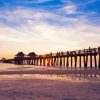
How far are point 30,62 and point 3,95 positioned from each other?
68706 millimetres

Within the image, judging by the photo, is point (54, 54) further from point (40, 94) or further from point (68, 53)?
point (40, 94)

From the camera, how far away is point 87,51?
43500mm

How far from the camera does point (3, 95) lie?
1091 centimetres

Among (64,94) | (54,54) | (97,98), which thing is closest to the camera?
(97,98)

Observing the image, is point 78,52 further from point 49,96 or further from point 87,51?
point 49,96

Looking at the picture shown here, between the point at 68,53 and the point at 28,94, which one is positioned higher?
the point at 68,53

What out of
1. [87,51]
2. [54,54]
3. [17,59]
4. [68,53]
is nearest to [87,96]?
[87,51]

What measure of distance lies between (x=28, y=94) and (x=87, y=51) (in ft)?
108

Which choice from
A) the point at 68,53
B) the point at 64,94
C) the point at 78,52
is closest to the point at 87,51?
the point at 78,52

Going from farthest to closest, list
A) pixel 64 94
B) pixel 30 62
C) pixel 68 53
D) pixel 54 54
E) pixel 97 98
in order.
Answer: pixel 30 62, pixel 54 54, pixel 68 53, pixel 64 94, pixel 97 98

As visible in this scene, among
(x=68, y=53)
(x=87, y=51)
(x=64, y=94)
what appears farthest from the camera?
(x=68, y=53)

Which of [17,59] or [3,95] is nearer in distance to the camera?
[3,95]

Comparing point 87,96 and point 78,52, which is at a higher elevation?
point 78,52

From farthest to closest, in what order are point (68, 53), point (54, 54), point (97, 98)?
point (54, 54) → point (68, 53) → point (97, 98)
